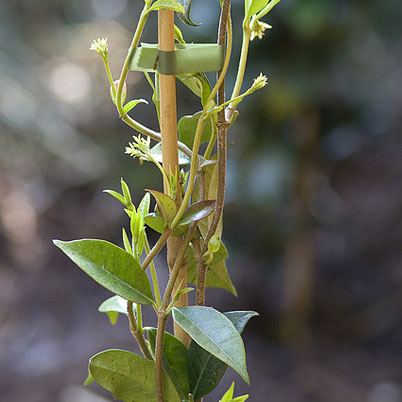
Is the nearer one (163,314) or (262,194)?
(163,314)

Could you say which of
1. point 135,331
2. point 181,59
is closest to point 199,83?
point 181,59

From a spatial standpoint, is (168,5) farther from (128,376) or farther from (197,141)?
(128,376)

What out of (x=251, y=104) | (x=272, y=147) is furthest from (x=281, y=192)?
(x=251, y=104)

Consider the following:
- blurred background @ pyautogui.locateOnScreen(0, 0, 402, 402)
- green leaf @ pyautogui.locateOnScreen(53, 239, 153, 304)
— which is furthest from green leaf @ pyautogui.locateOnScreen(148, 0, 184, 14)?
blurred background @ pyautogui.locateOnScreen(0, 0, 402, 402)

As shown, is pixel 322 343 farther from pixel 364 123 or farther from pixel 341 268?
pixel 364 123

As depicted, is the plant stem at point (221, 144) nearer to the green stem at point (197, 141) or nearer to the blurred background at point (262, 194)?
the green stem at point (197, 141)

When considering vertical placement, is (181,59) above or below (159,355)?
above
